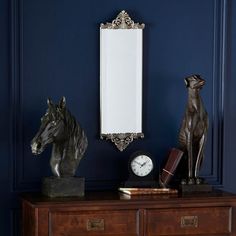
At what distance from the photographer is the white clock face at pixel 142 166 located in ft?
9.25

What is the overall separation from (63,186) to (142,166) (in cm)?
38

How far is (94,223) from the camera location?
2.57m

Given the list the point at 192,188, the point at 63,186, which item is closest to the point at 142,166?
the point at 192,188

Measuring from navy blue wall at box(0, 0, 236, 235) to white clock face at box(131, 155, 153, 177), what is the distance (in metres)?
0.14

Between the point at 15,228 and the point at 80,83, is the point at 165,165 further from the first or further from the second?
the point at 15,228

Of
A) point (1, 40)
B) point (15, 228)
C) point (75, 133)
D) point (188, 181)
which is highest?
point (1, 40)

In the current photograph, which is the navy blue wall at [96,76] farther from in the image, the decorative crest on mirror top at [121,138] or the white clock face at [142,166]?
the white clock face at [142,166]

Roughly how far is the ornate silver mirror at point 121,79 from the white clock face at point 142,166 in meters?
0.13

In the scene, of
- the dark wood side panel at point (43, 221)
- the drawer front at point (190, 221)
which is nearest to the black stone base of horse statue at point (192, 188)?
the drawer front at point (190, 221)

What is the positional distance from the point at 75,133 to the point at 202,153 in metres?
0.57

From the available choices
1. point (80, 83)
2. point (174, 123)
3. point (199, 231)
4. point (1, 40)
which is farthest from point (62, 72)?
point (199, 231)

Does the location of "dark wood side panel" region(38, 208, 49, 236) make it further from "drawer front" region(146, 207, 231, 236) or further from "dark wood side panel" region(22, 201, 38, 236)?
"drawer front" region(146, 207, 231, 236)

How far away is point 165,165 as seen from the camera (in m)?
2.87

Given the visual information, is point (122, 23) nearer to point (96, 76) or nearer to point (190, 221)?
point (96, 76)
